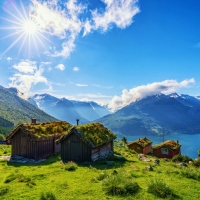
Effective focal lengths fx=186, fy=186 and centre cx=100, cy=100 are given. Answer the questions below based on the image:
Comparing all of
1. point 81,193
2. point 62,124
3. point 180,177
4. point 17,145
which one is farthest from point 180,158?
point 81,193

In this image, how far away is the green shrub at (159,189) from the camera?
38.9 feet

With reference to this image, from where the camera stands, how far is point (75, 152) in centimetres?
2823

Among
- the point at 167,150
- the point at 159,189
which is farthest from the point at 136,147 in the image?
the point at 159,189

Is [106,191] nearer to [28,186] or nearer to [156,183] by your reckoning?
[156,183]

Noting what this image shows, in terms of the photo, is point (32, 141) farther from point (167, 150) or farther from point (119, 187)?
point (167, 150)

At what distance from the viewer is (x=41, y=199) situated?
449 inches

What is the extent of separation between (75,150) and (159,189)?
17.7 metres

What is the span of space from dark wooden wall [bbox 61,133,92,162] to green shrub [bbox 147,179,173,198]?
1524 centimetres

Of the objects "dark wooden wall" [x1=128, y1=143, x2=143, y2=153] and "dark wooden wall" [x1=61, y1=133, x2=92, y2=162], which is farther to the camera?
"dark wooden wall" [x1=128, y1=143, x2=143, y2=153]

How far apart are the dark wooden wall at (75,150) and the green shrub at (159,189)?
1524 cm

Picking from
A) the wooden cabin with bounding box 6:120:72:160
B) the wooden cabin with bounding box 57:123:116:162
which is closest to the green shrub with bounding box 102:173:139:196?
the wooden cabin with bounding box 57:123:116:162

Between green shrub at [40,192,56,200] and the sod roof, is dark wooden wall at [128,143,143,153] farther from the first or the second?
green shrub at [40,192,56,200]

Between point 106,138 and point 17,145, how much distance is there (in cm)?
1535

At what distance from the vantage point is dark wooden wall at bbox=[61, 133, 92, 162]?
1078 inches
